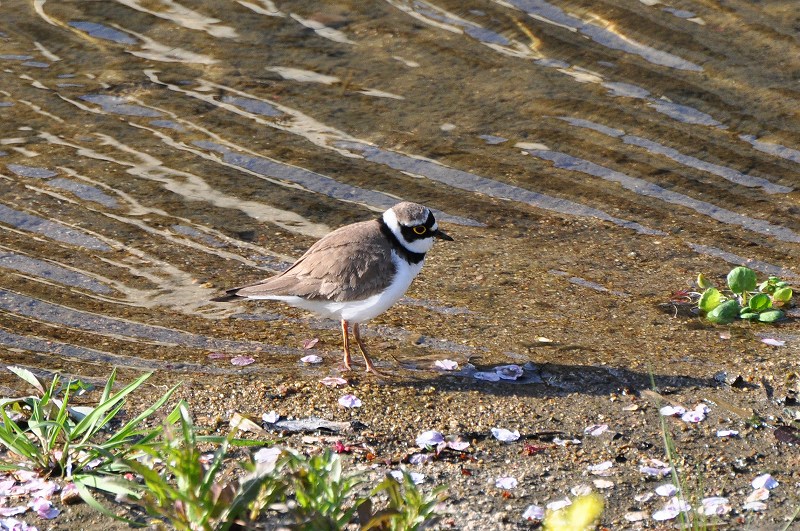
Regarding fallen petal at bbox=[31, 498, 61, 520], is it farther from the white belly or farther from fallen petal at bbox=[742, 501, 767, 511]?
fallen petal at bbox=[742, 501, 767, 511]

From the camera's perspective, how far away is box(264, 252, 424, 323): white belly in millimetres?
6238

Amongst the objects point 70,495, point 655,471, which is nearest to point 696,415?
point 655,471

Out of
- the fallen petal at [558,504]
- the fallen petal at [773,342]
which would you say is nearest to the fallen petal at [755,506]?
the fallen petal at [558,504]

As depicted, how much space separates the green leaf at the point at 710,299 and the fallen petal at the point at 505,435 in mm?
2074

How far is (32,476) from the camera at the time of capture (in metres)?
4.68

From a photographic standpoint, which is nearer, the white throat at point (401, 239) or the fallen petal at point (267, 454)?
the fallen petal at point (267, 454)

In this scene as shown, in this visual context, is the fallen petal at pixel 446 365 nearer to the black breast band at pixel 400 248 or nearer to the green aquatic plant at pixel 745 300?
the black breast band at pixel 400 248

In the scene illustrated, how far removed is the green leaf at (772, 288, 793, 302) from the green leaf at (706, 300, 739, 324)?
29cm

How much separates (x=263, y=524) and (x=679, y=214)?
531cm

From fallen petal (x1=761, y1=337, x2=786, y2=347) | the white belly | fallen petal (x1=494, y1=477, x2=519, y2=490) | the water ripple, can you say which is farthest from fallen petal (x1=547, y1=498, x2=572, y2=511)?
the water ripple

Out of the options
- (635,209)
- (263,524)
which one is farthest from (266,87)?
(263,524)

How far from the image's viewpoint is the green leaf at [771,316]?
21.9ft

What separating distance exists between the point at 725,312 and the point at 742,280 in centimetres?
25

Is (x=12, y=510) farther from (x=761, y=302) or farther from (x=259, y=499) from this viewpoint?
(x=761, y=302)
